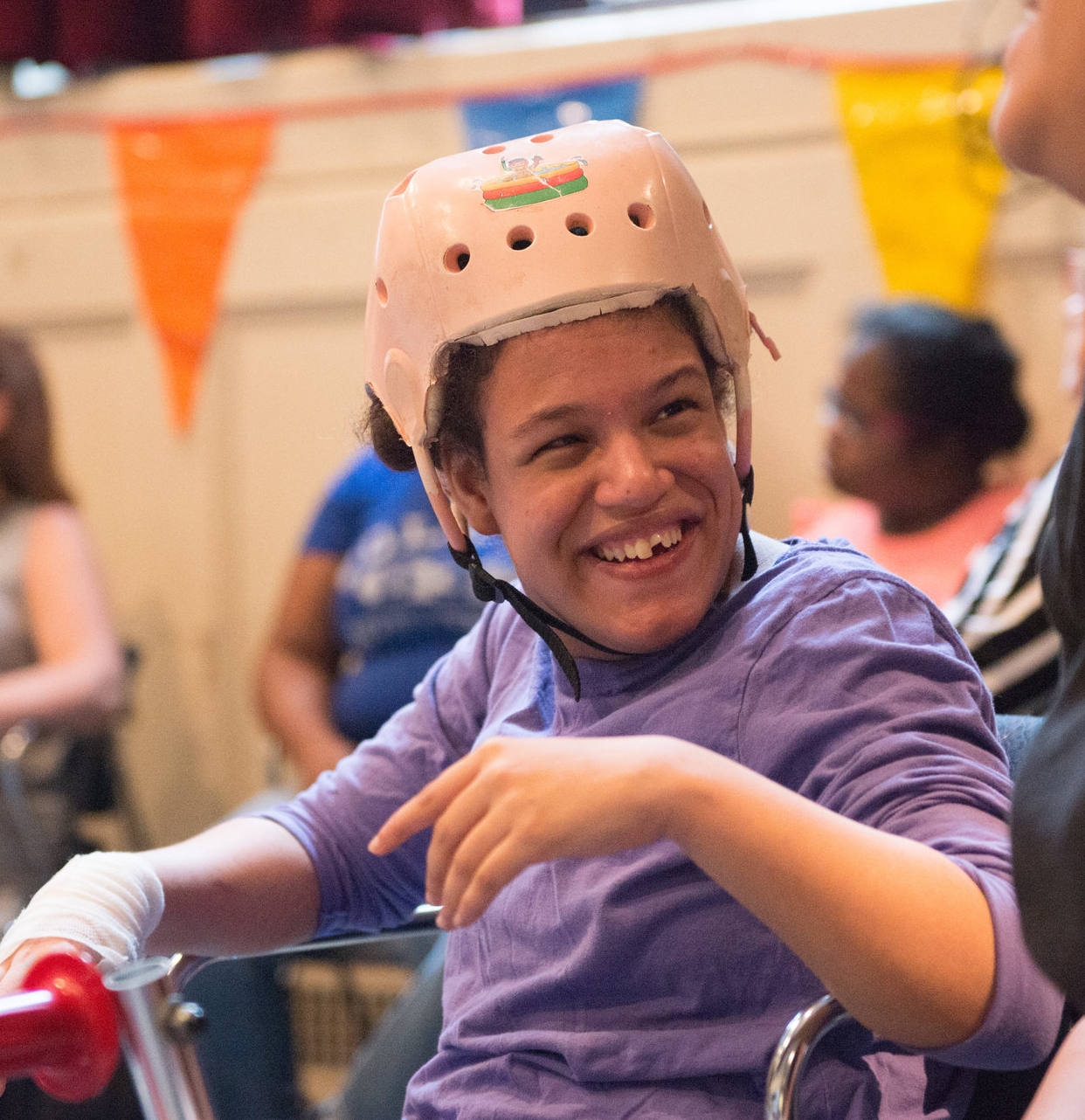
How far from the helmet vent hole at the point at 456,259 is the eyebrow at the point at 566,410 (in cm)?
12

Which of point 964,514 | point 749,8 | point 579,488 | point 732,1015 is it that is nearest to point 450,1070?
point 732,1015

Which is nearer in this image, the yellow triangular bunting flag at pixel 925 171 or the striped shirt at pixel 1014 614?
the striped shirt at pixel 1014 614

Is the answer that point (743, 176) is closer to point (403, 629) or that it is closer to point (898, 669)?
point (403, 629)

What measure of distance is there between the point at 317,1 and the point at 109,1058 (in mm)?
2246

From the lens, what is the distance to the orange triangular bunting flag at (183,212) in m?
2.70

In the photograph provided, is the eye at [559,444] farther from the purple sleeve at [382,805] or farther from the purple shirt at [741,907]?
the purple sleeve at [382,805]

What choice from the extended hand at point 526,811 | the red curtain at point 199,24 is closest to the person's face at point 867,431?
the red curtain at point 199,24

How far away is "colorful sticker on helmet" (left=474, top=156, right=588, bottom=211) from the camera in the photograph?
92 cm

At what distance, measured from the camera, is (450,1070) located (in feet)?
3.22

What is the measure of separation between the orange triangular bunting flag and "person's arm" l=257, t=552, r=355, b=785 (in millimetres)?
720

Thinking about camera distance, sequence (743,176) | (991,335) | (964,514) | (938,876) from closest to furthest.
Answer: (938,876), (964,514), (991,335), (743,176)

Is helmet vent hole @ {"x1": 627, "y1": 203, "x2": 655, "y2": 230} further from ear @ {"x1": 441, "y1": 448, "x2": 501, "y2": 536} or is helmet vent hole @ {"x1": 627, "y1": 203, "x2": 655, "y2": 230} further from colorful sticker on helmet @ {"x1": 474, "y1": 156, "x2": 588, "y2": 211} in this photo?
ear @ {"x1": 441, "y1": 448, "x2": 501, "y2": 536}

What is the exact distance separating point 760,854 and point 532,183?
18.9 inches

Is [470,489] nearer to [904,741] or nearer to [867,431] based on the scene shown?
[904,741]
